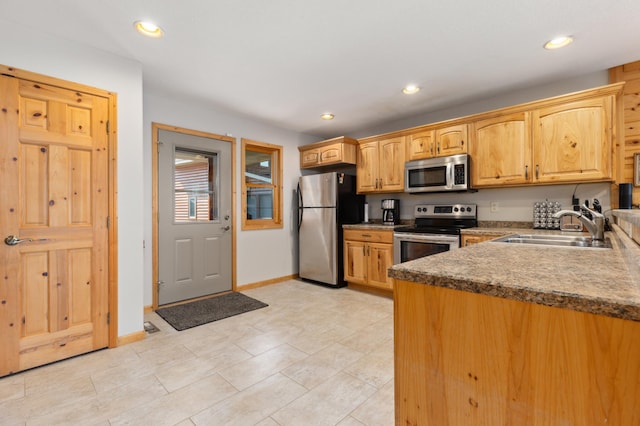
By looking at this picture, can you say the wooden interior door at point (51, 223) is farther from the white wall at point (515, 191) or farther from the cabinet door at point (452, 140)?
the white wall at point (515, 191)

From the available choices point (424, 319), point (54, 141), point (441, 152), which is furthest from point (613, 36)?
point (54, 141)

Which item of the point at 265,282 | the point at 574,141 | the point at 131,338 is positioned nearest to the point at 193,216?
the point at 265,282

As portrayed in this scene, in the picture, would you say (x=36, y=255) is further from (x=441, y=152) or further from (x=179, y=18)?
(x=441, y=152)

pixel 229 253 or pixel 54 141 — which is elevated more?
pixel 54 141

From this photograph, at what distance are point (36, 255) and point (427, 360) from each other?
104 inches

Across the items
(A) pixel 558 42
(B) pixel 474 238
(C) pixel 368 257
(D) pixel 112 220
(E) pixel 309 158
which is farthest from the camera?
(E) pixel 309 158

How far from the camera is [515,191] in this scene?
3.25 m

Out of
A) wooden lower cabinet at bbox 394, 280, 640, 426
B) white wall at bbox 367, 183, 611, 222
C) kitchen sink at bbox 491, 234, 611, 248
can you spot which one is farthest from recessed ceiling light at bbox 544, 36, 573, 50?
wooden lower cabinet at bbox 394, 280, 640, 426

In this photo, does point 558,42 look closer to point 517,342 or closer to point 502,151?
point 502,151

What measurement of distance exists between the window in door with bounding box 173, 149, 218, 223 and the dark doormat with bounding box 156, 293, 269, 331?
1.00m

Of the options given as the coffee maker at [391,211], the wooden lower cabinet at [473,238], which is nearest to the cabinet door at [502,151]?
the wooden lower cabinet at [473,238]

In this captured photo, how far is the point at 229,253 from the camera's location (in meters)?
3.93

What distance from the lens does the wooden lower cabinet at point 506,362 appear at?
64cm

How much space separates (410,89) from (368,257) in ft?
6.78
